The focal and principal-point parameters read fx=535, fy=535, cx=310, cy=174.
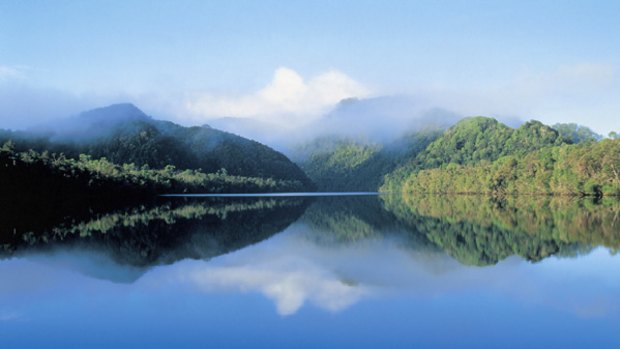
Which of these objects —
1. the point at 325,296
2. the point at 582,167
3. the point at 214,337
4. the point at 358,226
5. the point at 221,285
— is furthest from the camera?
the point at 582,167

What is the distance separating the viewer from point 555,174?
10019cm

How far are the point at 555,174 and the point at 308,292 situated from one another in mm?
96629

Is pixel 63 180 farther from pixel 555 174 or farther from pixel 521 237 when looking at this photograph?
pixel 555 174

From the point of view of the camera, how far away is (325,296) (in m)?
14.6

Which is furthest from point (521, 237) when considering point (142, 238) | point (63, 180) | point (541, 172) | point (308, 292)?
point (541, 172)

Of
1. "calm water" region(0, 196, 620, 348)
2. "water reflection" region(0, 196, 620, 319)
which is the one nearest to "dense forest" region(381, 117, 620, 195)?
"water reflection" region(0, 196, 620, 319)

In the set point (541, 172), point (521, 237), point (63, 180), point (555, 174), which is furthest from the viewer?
point (541, 172)

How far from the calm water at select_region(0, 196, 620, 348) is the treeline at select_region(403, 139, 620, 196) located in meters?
68.5

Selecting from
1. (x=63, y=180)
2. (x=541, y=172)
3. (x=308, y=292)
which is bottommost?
(x=308, y=292)

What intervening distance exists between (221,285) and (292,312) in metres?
4.21

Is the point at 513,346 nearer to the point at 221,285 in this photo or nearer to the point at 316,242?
the point at 221,285

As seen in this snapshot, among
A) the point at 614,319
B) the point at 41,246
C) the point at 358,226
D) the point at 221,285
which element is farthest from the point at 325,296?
the point at 358,226

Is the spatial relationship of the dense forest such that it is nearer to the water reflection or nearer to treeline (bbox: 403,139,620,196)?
treeline (bbox: 403,139,620,196)

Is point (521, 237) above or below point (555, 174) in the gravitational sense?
below
